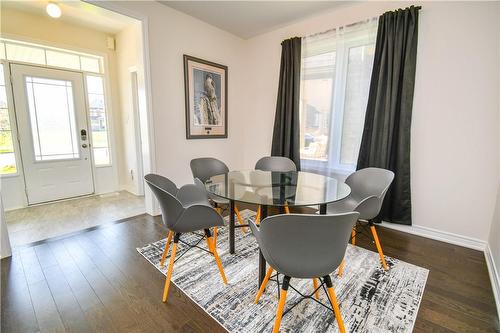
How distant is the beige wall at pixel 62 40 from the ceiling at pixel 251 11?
1.68m

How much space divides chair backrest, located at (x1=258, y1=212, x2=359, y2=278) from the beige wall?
3945mm

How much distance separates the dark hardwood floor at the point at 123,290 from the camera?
4.93 ft

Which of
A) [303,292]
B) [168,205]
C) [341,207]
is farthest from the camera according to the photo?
[341,207]

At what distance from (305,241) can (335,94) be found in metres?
2.58

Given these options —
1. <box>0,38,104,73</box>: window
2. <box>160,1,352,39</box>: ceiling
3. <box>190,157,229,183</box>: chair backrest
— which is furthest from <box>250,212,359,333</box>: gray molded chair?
<box>0,38,104,73</box>: window

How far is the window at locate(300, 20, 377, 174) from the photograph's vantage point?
294 centimetres

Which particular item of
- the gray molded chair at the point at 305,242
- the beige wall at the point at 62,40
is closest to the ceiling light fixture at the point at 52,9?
the beige wall at the point at 62,40

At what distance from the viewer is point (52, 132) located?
11.8ft

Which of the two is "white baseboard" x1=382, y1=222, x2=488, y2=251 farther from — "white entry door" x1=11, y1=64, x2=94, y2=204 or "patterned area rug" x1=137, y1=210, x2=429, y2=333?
"white entry door" x1=11, y1=64, x2=94, y2=204

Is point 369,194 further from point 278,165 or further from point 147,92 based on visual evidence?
point 147,92

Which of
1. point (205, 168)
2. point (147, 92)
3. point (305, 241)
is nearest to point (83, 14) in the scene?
point (147, 92)

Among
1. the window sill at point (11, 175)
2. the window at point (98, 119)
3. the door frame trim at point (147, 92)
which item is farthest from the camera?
the window at point (98, 119)

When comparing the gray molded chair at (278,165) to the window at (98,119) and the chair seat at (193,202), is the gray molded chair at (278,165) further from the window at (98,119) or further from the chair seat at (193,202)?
the window at (98,119)

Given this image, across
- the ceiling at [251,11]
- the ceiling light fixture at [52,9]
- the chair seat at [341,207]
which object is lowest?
the chair seat at [341,207]
